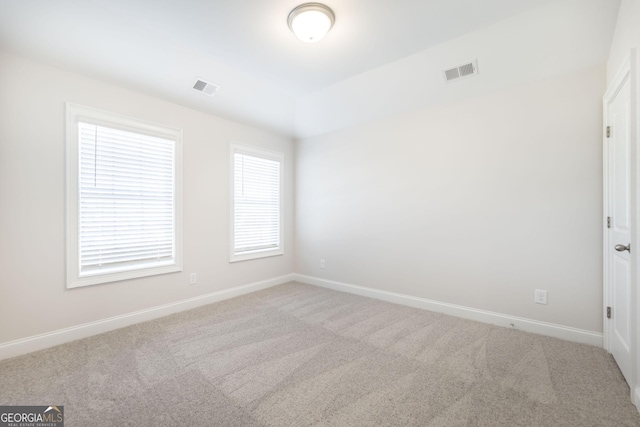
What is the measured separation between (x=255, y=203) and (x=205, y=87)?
1.73 metres

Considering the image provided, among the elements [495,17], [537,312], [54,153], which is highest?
[495,17]

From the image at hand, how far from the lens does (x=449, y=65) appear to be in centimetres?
281

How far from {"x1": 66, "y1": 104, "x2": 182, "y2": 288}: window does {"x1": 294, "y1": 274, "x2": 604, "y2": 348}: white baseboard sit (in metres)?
2.45

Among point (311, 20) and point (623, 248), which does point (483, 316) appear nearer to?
point (623, 248)

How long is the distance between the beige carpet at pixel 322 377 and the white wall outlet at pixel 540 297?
0.34m

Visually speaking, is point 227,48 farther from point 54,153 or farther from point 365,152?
point 365,152

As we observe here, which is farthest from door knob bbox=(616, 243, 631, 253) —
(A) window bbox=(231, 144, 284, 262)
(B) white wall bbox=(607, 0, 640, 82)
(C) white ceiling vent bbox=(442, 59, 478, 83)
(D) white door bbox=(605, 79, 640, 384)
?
(A) window bbox=(231, 144, 284, 262)

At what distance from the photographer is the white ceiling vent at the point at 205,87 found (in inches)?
121

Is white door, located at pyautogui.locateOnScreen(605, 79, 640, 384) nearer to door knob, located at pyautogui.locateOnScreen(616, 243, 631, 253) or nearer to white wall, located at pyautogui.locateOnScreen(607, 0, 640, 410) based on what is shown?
door knob, located at pyautogui.locateOnScreen(616, 243, 631, 253)

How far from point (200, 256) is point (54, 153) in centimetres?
175

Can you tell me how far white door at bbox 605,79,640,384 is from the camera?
189 centimetres

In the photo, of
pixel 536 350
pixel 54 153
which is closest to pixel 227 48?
pixel 54 153

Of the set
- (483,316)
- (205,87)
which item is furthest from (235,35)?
(483,316)

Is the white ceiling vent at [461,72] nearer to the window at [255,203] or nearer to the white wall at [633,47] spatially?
the white wall at [633,47]
